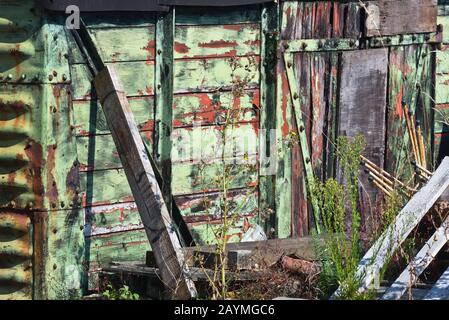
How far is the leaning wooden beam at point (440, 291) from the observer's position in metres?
6.32

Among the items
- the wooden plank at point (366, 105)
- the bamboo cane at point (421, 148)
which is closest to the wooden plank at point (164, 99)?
the wooden plank at point (366, 105)

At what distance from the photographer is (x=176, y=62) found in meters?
7.32

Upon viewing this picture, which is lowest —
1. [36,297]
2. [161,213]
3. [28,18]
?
[36,297]

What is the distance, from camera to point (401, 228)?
23.2 feet

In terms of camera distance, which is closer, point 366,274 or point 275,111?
point 366,274

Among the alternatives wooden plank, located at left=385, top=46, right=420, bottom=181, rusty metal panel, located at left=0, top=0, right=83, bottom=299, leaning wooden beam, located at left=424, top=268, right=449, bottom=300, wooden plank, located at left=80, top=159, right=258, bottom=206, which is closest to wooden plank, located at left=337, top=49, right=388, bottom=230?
wooden plank, located at left=385, top=46, right=420, bottom=181

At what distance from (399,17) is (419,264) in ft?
9.42

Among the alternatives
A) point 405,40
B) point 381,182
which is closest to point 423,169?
point 381,182

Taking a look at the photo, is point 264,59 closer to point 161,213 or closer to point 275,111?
point 275,111

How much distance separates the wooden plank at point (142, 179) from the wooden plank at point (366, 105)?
7.67 feet

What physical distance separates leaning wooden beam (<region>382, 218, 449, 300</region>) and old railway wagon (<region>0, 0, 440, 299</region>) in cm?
116

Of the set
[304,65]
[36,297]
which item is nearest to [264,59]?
[304,65]

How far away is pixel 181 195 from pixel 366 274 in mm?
1695
